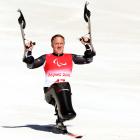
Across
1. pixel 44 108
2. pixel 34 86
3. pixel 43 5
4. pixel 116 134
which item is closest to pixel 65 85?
pixel 116 134

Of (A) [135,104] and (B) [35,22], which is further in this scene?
(B) [35,22]

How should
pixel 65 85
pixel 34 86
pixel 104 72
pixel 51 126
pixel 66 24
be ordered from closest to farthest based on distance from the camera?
1. pixel 65 85
2. pixel 51 126
3. pixel 34 86
4. pixel 104 72
5. pixel 66 24

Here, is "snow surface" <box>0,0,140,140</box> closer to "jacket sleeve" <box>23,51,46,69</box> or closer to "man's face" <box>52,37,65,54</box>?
"jacket sleeve" <box>23,51,46,69</box>

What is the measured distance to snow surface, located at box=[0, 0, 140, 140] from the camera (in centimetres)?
1493

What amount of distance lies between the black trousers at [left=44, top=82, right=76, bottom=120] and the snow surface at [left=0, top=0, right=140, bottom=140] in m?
0.43

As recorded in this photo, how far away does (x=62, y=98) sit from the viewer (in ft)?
44.7

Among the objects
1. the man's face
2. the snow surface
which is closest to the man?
the man's face

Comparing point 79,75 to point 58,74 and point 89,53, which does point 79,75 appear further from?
point 58,74

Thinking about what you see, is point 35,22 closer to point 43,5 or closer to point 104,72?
point 43,5

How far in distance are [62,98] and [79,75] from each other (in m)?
8.64

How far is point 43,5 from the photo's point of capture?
4038cm

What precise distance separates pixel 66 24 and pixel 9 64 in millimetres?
11965

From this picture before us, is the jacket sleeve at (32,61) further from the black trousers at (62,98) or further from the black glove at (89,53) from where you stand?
the black glove at (89,53)

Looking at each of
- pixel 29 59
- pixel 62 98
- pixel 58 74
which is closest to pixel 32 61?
pixel 29 59
